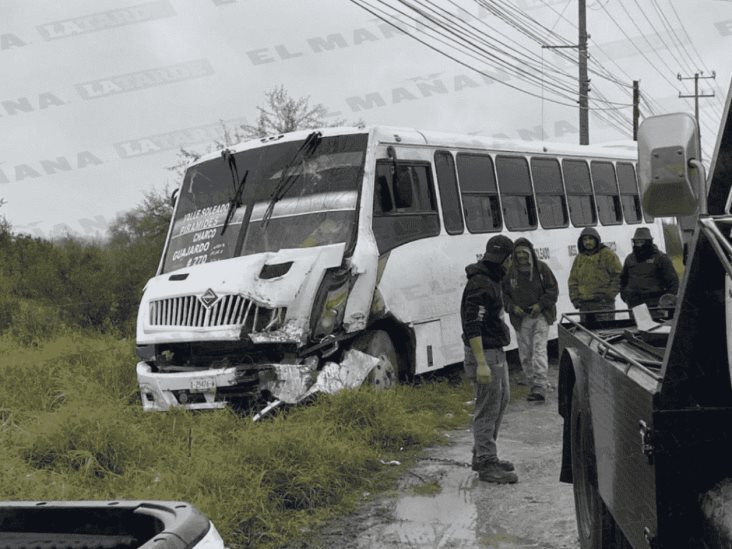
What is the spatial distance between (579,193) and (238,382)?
24.3ft

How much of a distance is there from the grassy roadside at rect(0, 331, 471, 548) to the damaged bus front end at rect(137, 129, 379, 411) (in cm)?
37

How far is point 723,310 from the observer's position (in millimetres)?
2516

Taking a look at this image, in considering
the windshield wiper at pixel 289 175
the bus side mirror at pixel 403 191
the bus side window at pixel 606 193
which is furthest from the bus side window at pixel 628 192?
the windshield wiper at pixel 289 175

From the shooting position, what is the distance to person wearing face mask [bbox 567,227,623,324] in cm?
1043

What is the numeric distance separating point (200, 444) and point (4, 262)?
499 inches

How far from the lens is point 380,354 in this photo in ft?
29.9

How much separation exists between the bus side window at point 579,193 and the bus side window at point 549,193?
194mm

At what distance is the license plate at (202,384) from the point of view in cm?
812

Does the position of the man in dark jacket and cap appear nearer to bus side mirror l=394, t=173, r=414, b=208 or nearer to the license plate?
the license plate

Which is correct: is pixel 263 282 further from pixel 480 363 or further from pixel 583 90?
pixel 583 90

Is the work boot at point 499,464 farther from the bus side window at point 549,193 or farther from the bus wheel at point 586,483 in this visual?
the bus side window at point 549,193

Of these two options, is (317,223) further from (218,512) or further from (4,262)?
(4,262)

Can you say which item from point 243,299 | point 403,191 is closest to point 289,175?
point 403,191

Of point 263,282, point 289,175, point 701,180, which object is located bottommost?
point 263,282
